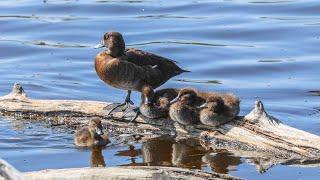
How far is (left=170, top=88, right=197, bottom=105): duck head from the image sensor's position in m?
9.69

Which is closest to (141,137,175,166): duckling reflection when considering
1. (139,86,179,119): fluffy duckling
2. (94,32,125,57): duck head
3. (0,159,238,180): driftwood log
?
(139,86,179,119): fluffy duckling

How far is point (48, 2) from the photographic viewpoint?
19.6m

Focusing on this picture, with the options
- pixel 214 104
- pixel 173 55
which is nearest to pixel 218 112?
pixel 214 104

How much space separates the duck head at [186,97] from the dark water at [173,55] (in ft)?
1.55

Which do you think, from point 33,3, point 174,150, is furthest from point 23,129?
point 33,3

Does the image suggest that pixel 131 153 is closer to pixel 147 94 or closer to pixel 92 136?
pixel 92 136

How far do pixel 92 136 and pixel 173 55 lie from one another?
5.65m

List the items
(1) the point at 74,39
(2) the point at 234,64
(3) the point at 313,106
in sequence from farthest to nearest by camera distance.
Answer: (1) the point at 74,39 → (2) the point at 234,64 → (3) the point at 313,106

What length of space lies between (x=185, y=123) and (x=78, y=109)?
118 cm

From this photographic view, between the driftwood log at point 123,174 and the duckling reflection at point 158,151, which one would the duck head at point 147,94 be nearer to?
the duckling reflection at point 158,151

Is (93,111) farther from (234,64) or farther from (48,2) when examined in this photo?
(48,2)

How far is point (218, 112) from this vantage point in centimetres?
934

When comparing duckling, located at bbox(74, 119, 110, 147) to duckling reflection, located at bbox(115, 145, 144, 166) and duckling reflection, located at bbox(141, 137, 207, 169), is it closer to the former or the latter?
duckling reflection, located at bbox(115, 145, 144, 166)

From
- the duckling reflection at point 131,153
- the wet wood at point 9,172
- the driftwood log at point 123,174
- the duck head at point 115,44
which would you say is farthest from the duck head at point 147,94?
the wet wood at point 9,172
